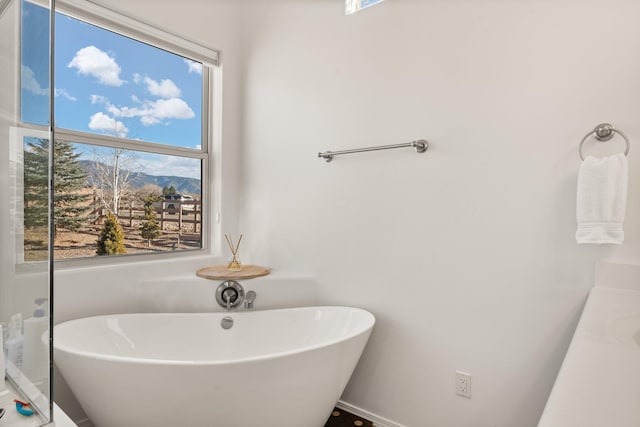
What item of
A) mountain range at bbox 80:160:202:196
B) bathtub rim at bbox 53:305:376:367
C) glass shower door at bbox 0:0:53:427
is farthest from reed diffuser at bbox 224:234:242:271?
glass shower door at bbox 0:0:53:427

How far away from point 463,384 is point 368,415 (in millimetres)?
588

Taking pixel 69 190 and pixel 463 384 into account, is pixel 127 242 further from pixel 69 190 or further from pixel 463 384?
pixel 463 384

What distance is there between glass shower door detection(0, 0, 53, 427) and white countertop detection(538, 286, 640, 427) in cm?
110

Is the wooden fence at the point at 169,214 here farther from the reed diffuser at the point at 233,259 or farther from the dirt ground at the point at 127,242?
the reed diffuser at the point at 233,259

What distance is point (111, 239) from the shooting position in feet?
7.31

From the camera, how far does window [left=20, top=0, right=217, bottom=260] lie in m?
2.06

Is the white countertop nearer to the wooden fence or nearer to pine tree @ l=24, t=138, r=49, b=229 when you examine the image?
pine tree @ l=24, t=138, r=49, b=229

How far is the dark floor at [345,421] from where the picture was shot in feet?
6.51

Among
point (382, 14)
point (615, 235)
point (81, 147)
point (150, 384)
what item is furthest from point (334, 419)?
point (382, 14)

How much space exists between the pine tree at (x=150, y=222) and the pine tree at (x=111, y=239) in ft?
0.46

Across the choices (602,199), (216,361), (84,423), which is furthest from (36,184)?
(602,199)

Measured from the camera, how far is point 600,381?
0.69m

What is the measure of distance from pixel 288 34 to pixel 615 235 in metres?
2.12

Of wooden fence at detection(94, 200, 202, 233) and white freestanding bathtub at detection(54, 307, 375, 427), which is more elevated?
wooden fence at detection(94, 200, 202, 233)
